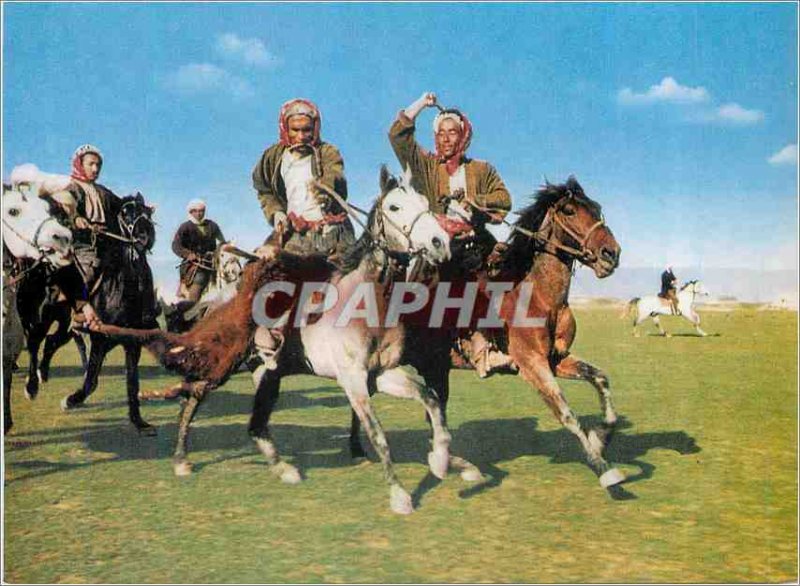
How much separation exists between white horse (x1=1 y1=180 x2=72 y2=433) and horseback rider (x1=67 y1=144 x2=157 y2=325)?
0.59 feet

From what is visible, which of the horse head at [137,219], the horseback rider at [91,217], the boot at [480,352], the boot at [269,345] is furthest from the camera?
the horse head at [137,219]

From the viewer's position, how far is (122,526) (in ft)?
16.1

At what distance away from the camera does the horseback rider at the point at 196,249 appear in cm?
669

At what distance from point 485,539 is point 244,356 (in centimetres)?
229

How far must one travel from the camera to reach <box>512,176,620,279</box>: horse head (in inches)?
222

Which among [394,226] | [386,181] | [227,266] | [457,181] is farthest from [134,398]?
[457,181]

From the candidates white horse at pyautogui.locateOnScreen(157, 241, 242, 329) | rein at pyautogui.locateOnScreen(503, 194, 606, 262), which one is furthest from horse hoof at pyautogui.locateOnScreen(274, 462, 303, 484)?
rein at pyautogui.locateOnScreen(503, 194, 606, 262)

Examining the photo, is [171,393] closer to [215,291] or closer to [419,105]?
[215,291]

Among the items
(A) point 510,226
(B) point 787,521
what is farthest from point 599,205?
(B) point 787,521

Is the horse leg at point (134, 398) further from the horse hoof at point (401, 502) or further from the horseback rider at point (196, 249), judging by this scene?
the horse hoof at point (401, 502)

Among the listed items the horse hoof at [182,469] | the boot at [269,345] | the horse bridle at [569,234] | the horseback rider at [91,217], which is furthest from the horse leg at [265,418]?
the horse bridle at [569,234]

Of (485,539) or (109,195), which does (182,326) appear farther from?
(485,539)

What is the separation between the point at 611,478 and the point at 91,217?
461 centimetres

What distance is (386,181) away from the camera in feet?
17.1
